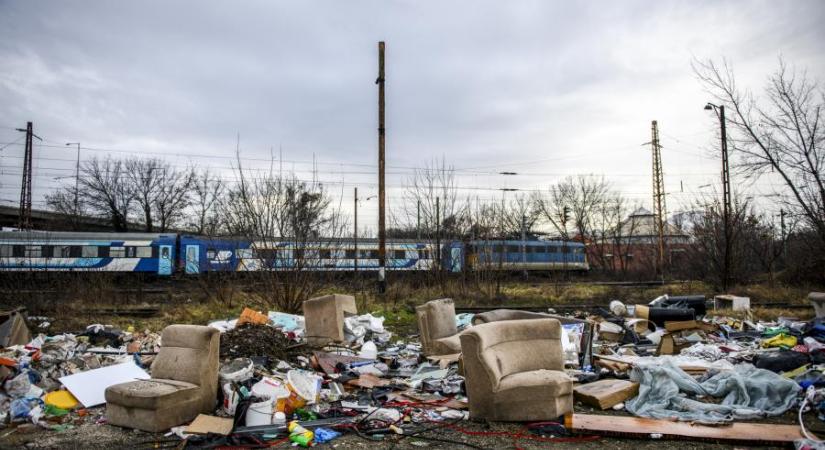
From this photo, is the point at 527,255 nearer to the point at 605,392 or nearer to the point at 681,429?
the point at 605,392

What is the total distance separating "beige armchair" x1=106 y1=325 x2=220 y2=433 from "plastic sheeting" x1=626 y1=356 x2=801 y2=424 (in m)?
4.47

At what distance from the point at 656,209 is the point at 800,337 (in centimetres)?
2585

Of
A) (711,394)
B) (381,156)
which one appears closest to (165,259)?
(381,156)

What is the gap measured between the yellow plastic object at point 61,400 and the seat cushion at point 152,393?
95 cm

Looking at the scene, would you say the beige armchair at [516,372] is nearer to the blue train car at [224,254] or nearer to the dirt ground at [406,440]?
the dirt ground at [406,440]

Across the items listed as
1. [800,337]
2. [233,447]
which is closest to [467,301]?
[800,337]

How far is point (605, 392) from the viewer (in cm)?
565

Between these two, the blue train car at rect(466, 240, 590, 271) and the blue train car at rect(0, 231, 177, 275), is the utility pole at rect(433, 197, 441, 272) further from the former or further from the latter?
the blue train car at rect(0, 231, 177, 275)

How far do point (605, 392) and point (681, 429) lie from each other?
40.5 inches

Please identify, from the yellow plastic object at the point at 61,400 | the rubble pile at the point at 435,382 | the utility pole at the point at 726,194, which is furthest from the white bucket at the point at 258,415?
the utility pole at the point at 726,194

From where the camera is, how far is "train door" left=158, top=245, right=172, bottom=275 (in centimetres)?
2544

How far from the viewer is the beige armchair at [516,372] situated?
505 cm

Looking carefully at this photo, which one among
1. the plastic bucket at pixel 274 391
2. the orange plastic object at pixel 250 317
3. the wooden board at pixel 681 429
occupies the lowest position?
the wooden board at pixel 681 429

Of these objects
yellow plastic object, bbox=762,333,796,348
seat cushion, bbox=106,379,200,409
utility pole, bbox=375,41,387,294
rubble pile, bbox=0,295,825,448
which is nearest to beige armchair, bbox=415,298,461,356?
rubble pile, bbox=0,295,825,448
